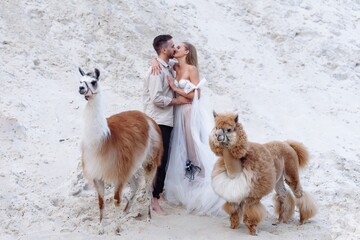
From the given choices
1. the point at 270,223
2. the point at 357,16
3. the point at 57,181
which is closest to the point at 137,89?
the point at 57,181

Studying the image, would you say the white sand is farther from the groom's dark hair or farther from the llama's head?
the groom's dark hair

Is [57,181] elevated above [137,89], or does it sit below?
below

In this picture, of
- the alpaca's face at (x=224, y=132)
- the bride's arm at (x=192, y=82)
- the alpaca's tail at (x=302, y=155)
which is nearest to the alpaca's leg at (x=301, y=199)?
the alpaca's tail at (x=302, y=155)

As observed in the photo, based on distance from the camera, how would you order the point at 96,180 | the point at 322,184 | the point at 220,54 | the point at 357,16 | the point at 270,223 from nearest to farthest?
the point at 96,180, the point at 270,223, the point at 322,184, the point at 220,54, the point at 357,16

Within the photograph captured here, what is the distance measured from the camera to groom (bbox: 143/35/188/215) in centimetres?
744

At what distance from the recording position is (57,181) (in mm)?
7703

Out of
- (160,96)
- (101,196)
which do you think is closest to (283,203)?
(160,96)

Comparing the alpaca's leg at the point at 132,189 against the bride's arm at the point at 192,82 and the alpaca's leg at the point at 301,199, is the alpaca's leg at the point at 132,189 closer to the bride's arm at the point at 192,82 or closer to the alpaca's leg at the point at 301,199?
the bride's arm at the point at 192,82

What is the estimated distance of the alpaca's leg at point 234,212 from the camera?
6961mm

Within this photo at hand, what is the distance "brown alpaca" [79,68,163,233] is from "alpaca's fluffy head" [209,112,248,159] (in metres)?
0.85

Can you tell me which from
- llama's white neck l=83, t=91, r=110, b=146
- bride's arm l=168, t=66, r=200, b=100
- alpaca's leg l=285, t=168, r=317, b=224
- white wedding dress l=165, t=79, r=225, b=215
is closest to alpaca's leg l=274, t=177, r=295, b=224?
alpaca's leg l=285, t=168, r=317, b=224

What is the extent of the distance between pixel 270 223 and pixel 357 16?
7751 millimetres

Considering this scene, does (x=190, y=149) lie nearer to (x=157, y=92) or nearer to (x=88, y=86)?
(x=157, y=92)

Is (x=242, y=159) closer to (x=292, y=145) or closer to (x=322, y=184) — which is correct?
(x=292, y=145)
